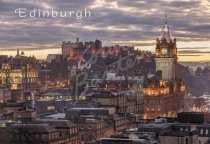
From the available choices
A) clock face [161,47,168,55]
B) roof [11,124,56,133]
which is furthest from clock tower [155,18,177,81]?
roof [11,124,56,133]

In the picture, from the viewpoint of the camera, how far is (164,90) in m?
179

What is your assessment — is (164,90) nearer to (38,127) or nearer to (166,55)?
(166,55)

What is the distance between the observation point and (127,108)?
14950 cm

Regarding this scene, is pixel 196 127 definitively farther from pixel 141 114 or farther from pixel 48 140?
pixel 141 114

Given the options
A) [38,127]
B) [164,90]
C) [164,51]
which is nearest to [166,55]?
[164,51]

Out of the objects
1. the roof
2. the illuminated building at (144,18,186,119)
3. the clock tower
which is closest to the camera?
the roof

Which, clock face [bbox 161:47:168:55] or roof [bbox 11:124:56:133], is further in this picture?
clock face [bbox 161:47:168:55]

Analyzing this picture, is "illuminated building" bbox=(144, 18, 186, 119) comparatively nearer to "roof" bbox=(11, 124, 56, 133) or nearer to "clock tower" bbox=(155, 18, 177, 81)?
"clock tower" bbox=(155, 18, 177, 81)

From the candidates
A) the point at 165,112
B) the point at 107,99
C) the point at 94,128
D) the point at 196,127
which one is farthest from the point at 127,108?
the point at 196,127

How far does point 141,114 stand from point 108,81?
127ft

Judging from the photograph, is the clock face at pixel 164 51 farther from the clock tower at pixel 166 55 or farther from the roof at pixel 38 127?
the roof at pixel 38 127

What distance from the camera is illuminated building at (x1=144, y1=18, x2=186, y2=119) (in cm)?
17175

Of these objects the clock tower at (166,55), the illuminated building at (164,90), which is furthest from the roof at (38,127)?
the clock tower at (166,55)

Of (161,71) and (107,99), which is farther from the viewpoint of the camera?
(161,71)
